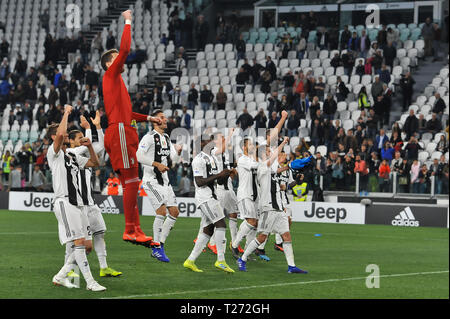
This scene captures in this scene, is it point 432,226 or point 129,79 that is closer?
point 432,226

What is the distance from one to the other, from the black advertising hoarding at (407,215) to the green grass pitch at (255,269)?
3272 millimetres

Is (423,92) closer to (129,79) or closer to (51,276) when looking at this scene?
(129,79)

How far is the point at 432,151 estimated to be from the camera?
2708 cm

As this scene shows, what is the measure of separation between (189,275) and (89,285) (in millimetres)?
2200

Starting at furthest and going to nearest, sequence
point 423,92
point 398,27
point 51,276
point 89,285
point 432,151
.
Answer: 1. point 398,27
2. point 423,92
3. point 432,151
4. point 51,276
5. point 89,285

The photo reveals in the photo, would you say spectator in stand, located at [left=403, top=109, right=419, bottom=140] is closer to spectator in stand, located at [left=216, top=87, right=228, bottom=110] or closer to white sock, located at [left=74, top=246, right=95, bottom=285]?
spectator in stand, located at [left=216, top=87, right=228, bottom=110]

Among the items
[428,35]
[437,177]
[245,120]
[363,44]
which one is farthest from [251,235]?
[428,35]

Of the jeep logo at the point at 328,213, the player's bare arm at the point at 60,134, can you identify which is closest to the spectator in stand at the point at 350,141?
the jeep logo at the point at 328,213

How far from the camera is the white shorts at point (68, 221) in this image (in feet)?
35.8

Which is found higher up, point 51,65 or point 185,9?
point 185,9

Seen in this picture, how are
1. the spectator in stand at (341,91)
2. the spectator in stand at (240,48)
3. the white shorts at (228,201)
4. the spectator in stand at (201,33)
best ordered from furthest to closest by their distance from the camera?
1. the spectator in stand at (201,33)
2. the spectator in stand at (240,48)
3. the spectator in stand at (341,91)
4. the white shorts at (228,201)

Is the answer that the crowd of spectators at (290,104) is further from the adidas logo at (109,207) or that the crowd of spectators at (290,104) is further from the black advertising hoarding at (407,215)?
the adidas logo at (109,207)
